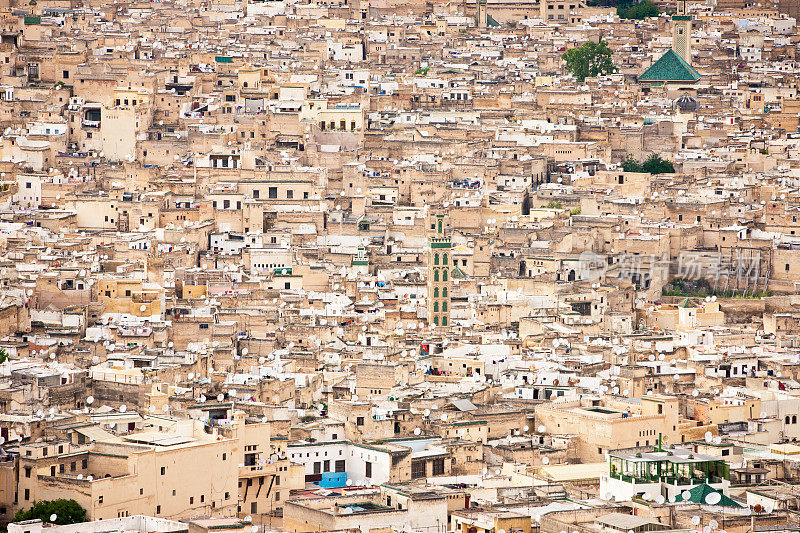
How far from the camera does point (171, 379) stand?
42.1 metres

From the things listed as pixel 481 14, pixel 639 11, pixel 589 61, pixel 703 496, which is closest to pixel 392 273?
pixel 703 496

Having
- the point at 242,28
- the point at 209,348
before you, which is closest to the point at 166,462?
the point at 209,348

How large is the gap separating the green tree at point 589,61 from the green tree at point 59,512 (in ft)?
164

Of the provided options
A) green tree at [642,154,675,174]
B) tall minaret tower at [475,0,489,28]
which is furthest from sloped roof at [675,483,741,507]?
tall minaret tower at [475,0,489,28]

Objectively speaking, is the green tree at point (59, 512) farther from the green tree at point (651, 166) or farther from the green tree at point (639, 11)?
the green tree at point (639, 11)

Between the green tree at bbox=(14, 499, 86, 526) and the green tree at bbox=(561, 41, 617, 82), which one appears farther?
the green tree at bbox=(561, 41, 617, 82)

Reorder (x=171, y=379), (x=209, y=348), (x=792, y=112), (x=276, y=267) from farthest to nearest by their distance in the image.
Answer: (x=792, y=112), (x=276, y=267), (x=209, y=348), (x=171, y=379)

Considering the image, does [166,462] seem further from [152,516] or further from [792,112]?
[792,112]

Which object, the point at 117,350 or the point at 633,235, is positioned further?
the point at 633,235

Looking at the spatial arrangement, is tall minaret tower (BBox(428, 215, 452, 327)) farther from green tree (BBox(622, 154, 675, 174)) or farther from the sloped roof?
green tree (BBox(622, 154, 675, 174))

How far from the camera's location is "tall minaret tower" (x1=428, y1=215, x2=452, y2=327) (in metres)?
49.3

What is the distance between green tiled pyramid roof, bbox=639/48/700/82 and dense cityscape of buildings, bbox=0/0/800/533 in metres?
0.14

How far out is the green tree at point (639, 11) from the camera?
99312 millimetres

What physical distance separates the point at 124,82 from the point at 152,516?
36.3 meters
